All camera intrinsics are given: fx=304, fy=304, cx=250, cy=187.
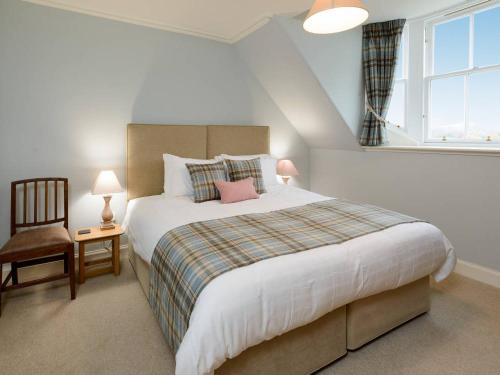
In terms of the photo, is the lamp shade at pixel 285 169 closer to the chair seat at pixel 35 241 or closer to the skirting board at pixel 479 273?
the skirting board at pixel 479 273

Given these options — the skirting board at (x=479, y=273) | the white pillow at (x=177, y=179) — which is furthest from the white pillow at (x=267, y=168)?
the skirting board at (x=479, y=273)

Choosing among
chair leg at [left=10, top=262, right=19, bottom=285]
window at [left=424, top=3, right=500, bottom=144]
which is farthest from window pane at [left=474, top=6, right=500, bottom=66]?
chair leg at [left=10, top=262, right=19, bottom=285]

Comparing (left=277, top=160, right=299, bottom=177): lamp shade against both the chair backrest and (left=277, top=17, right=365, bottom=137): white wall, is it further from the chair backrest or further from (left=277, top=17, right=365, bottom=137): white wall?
the chair backrest

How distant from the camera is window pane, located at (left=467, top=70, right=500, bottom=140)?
283 centimetres

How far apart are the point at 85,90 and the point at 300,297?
2734 mm

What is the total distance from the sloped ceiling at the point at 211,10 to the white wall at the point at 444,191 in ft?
4.70

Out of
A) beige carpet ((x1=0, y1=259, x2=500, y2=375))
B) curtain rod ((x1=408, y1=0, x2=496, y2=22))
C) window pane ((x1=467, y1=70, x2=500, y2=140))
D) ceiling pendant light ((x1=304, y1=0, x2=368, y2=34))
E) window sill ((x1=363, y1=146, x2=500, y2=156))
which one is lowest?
beige carpet ((x1=0, y1=259, x2=500, y2=375))

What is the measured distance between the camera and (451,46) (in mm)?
3113

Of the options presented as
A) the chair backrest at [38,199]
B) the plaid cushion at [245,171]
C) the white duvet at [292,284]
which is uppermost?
the plaid cushion at [245,171]

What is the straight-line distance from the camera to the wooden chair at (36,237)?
2148 mm

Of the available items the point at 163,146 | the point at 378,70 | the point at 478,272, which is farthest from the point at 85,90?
the point at 478,272

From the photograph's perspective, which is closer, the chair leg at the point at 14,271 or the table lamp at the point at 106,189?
the chair leg at the point at 14,271

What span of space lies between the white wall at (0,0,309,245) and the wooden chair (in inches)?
5.9

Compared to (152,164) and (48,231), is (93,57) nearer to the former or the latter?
(152,164)
